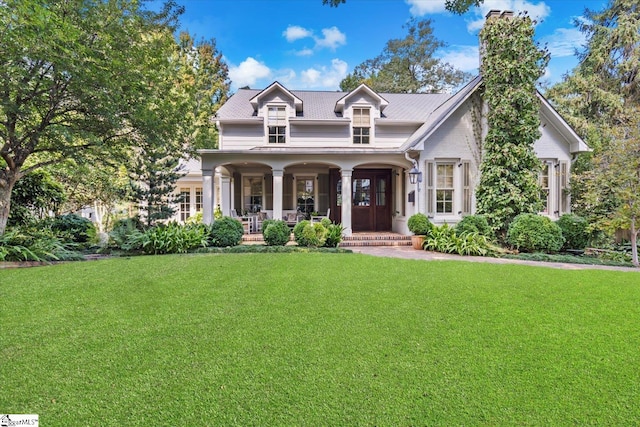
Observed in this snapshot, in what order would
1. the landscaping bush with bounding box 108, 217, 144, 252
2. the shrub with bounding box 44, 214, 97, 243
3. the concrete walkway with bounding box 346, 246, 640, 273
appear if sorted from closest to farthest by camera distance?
the concrete walkway with bounding box 346, 246, 640, 273, the landscaping bush with bounding box 108, 217, 144, 252, the shrub with bounding box 44, 214, 97, 243

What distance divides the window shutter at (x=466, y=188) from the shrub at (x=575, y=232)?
9.35ft

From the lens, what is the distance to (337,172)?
14445 mm

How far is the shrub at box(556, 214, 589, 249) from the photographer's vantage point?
10289 millimetres

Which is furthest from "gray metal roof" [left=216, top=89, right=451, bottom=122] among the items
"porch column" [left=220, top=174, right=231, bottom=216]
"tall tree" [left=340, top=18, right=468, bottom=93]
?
"tall tree" [left=340, top=18, right=468, bottom=93]

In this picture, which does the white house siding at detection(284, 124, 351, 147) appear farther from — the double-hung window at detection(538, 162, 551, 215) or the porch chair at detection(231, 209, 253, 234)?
the double-hung window at detection(538, 162, 551, 215)

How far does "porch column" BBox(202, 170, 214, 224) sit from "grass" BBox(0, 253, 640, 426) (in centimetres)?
596

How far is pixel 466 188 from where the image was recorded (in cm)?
1198

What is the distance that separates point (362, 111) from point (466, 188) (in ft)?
17.9

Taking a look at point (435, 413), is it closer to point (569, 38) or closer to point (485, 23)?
point (485, 23)

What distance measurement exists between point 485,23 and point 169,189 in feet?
42.6

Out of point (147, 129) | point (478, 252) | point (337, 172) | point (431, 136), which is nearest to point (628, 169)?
point (478, 252)

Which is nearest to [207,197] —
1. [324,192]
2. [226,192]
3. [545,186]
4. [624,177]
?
[226,192]

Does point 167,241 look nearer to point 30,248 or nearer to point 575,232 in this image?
point 30,248

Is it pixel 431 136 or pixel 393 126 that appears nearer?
pixel 431 136
